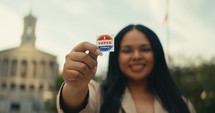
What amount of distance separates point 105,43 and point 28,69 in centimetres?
5750

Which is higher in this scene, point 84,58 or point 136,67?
point 84,58

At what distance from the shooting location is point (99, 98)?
199 cm

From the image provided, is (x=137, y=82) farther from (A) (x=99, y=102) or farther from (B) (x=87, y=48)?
(B) (x=87, y=48)

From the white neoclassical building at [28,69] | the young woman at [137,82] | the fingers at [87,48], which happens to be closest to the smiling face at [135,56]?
the young woman at [137,82]

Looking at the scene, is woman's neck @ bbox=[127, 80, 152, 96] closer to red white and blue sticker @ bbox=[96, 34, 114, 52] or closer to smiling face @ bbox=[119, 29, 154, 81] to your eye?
smiling face @ bbox=[119, 29, 154, 81]

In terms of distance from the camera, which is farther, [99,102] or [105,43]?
[99,102]

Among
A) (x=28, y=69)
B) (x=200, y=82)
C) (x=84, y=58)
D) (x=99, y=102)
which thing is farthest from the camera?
(x=28, y=69)

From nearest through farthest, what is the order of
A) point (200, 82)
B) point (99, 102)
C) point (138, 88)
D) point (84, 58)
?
point (84, 58) < point (99, 102) < point (138, 88) < point (200, 82)

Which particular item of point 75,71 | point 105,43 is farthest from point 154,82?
point 75,71

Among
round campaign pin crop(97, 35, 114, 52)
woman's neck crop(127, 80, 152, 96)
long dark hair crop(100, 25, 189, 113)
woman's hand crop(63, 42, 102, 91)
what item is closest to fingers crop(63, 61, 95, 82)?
woman's hand crop(63, 42, 102, 91)

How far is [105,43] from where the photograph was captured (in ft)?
5.11

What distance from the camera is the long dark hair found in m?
2.08

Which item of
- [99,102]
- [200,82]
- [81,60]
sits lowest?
[200,82]

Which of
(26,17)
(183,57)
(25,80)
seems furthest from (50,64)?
(183,57)
